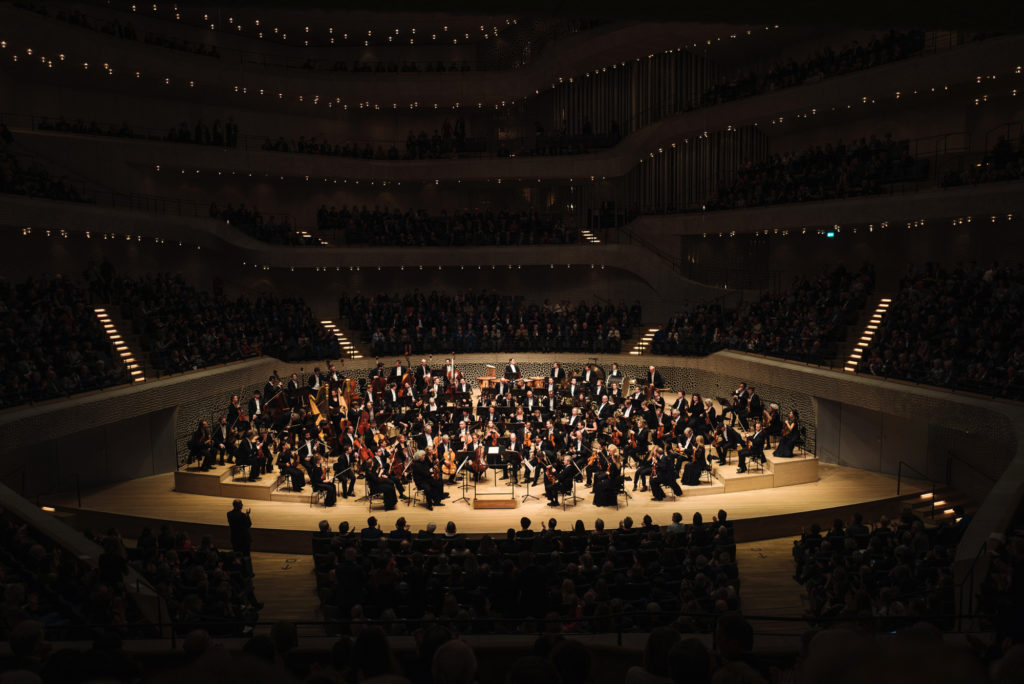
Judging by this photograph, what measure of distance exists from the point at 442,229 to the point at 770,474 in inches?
751

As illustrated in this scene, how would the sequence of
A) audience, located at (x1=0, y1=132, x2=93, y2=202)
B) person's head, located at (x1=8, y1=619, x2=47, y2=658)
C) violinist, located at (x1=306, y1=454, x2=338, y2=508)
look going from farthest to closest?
audience, located at (x1=0, y1=132, x2=93, y2=202)
violinist, located at (x1=306, y1=454, x2=338, y2=508)
person's head, located at (x1=8, y1=619, x2=47, y2=658)

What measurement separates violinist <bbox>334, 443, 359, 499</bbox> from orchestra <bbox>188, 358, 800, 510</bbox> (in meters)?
0.03

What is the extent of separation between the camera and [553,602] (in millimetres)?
10531

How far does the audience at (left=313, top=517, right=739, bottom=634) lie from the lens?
10242 millimetres

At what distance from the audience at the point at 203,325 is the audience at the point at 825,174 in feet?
48.6

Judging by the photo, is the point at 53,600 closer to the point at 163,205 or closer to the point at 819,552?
the point at 819,552

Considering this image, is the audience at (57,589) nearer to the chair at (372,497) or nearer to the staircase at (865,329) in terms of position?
the chair at (372,497)

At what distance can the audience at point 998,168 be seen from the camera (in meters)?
20.1

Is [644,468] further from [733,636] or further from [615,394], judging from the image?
[733,636]

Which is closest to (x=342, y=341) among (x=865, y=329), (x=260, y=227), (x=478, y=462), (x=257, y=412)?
(x=260, y=227)

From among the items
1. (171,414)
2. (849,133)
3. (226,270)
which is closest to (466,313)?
(226,270)

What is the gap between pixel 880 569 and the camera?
1135 cm

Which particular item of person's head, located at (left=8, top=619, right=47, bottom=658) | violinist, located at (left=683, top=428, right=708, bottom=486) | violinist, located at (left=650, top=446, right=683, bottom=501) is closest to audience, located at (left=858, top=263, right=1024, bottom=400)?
violinist, located at (left=683, top=428, right=708, bottom=486)

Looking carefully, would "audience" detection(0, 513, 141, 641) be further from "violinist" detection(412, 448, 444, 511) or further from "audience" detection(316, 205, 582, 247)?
"audience" detection(316, 205, 582, 247)
